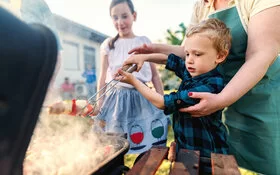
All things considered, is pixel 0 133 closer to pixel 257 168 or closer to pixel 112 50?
pixel 257 168

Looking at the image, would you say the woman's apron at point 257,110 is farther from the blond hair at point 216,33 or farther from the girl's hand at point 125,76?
the girl's hand at point 125,76

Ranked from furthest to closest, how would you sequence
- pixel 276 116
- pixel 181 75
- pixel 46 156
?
pixel 181 75 → pixel 276 116 → pixel 46 156

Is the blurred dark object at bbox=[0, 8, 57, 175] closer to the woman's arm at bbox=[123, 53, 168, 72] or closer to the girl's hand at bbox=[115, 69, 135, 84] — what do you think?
the girl's hand at bbox=[115, 69, 135, 84]

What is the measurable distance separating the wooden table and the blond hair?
0.65 meters

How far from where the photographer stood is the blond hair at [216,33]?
4.70 feet

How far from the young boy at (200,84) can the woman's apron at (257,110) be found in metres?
0.14

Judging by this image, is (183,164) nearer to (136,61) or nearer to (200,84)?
(200,84)

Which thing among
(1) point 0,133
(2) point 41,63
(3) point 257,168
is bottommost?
(3) point 257,168

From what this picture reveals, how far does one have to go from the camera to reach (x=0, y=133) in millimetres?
413

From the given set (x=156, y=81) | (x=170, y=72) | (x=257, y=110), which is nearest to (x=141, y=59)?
(x=257, y=110)

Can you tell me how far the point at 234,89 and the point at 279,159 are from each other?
2.26 ft

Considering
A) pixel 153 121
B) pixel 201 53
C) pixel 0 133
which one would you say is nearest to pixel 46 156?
pixel 0 133

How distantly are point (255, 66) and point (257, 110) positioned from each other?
43cm

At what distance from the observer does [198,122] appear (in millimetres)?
1559
